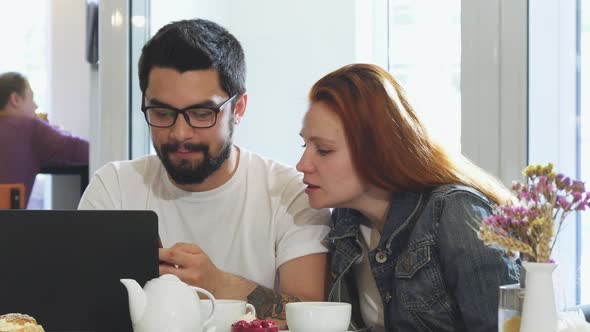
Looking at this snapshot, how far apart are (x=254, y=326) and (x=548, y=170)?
1.75ft

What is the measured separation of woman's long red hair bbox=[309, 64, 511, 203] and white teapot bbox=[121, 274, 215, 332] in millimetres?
618

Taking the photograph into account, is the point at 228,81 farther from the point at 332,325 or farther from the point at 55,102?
the point at 55,102

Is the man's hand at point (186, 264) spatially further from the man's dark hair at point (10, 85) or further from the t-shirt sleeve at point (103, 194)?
the man's dark hair at point (10, 85)

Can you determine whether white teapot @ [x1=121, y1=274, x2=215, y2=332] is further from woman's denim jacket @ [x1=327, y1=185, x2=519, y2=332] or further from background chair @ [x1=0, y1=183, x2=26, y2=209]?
background chair @ [x1=0, y1=183, x2=26, y2=209]

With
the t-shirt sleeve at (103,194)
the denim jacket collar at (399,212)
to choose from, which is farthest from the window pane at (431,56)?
the t-shirt sleeve at (103,194)

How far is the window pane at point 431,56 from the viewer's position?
2.46m

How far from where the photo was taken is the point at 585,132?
2.25 meters

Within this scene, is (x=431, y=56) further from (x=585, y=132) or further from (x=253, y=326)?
(x=253, y=326)

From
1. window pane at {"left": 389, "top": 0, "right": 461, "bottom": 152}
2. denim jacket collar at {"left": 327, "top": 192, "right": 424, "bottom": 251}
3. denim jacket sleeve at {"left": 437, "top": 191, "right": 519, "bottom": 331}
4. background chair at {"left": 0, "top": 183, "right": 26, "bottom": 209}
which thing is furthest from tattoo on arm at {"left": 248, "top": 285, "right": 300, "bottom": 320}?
background chair at {"left": 0, "top": 183, "right": 26, "bottom": 209}

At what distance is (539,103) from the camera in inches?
91.0

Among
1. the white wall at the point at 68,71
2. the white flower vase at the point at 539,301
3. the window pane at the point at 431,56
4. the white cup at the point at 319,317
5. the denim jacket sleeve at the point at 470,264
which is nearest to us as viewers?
the white flower vase at the point at 539,301

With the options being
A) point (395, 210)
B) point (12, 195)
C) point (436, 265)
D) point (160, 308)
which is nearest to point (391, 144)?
point (395, 210)

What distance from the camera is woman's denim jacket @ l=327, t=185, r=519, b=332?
1601 mm

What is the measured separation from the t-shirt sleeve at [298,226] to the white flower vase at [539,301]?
0.89 metres
